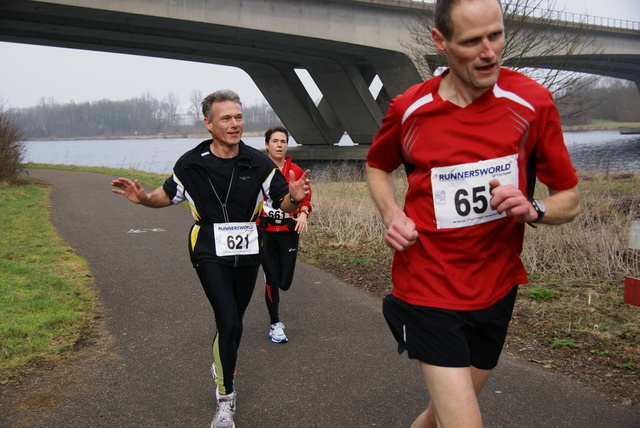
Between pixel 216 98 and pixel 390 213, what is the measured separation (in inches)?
84.5

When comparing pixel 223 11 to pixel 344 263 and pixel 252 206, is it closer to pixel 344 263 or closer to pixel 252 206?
pixel 344 263

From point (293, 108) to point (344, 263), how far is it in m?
39.4

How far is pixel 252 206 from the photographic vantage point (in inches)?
177

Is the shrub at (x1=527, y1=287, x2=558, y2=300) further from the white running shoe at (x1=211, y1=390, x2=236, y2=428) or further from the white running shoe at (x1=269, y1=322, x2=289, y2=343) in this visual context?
the white running shoe at (x1=211, y1=390, x2=236, y2=428)

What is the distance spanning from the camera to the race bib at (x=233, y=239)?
432cm

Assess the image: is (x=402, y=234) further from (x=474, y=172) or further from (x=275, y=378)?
(x=275, y=378)

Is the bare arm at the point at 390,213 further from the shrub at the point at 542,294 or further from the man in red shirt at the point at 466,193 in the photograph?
the shrub at the point at 542,294

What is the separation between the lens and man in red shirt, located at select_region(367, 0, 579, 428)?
2510mm

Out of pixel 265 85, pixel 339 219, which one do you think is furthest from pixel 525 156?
pixel 265 85

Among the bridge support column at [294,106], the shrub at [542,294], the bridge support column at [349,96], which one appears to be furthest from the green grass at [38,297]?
the bridge support column at [294,106]

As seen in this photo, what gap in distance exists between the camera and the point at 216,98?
4.49 metres

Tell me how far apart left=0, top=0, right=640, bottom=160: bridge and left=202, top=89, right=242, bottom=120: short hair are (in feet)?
78.8

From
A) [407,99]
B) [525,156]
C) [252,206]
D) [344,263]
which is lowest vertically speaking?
[344,263]

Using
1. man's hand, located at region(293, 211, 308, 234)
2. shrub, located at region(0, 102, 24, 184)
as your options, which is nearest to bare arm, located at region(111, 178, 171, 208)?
man's hand, located at region(293, 211, 308, 234)
